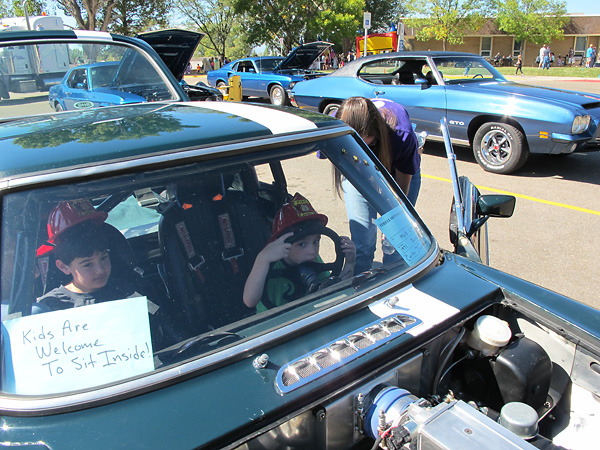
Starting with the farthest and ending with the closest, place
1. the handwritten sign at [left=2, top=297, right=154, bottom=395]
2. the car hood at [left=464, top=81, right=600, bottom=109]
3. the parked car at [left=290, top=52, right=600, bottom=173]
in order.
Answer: the car hood at [left=464, top=81, right=600, bottom=109], the parked car at [left=290, top=52, right=600, bottom=173], the handwritten sign at [left=2, top=297, right=154, bottom=395]

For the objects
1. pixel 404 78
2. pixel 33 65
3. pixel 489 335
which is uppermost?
pixel 33 65

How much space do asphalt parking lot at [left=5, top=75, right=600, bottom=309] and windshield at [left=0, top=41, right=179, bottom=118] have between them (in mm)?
29

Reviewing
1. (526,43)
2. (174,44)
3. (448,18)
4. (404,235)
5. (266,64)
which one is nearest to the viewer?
(404,235)

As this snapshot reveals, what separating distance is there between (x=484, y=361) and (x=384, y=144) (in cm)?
181

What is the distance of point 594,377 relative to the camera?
5.09 feet

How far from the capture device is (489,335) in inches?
61.8

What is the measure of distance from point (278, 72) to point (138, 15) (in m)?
19.8

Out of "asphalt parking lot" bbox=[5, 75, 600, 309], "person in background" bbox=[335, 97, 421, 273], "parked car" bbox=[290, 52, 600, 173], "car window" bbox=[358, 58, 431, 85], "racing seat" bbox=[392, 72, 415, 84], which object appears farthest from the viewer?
"racing seat" bbox=[392, 72, 415, 84]

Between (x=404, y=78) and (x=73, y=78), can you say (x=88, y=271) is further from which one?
(x=404, y=78)

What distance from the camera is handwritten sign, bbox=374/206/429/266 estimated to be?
6.10ft

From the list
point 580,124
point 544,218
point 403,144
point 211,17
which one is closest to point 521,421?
point 403,144

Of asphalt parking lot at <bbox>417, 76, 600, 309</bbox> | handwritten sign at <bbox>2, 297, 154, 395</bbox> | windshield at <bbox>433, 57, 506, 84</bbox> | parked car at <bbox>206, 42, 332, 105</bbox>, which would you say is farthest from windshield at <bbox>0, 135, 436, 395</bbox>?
parked car at <bbox>206, 42, 332, 105</bbox>

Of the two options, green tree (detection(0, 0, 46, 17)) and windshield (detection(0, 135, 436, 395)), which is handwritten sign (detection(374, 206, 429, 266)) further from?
green tree (detection(0, 0, 46, 17))

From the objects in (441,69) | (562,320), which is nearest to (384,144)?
(562,320)
